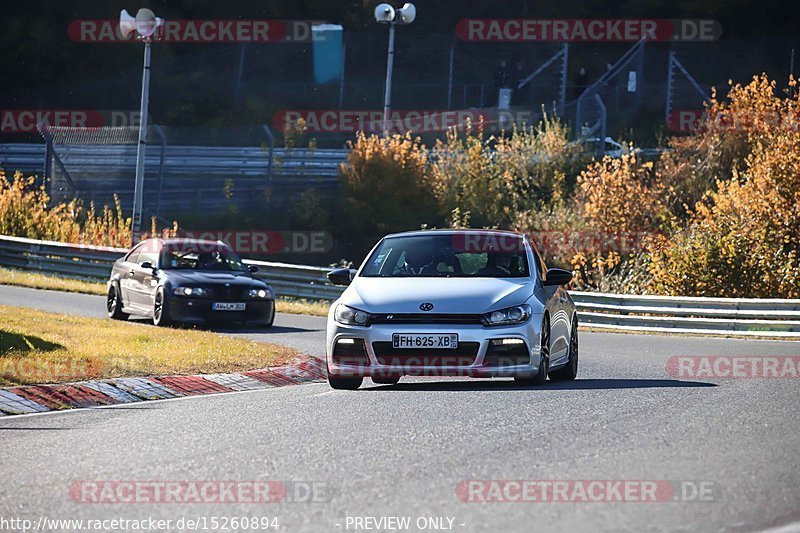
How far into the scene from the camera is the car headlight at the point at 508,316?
1338cm

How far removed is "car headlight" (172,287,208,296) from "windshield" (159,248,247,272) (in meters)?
1.09

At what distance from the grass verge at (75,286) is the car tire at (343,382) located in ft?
52.6

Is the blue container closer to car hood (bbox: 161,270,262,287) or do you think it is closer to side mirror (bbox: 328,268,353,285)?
car hood (bbox: 161,270,262,287)

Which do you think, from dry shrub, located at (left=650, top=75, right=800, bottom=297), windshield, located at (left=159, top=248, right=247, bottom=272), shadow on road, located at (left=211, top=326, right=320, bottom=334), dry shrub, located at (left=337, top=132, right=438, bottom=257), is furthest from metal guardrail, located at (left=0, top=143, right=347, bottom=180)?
shadow on road, located at (left=211, top=326, right=320, bottom=334)

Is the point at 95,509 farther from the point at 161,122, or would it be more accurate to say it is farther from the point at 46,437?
the point at 161,122

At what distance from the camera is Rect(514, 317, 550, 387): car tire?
45.2 ft

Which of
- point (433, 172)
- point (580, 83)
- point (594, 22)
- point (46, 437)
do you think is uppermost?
point (594, 22)

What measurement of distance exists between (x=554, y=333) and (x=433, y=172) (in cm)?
3240

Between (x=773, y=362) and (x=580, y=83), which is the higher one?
(x=580, y=83)

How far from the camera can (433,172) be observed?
46.6 meters

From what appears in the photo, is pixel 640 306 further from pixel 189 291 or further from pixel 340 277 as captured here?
pixel 340 277

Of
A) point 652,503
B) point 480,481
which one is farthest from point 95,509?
point 652,503

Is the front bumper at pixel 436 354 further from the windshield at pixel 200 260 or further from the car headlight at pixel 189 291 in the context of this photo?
the windshield at pixel 200 260

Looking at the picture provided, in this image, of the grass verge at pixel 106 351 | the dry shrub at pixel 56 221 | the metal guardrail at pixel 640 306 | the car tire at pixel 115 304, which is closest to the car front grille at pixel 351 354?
the grass verge at pixel 106 351
